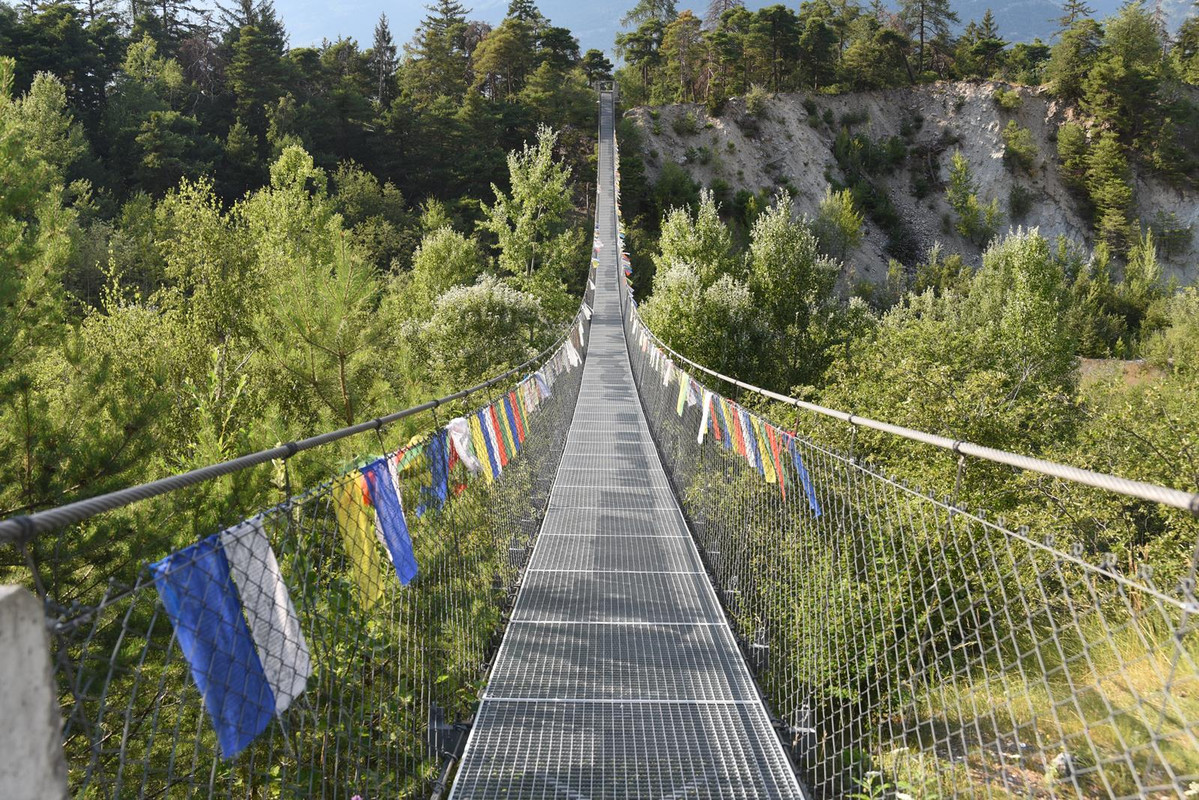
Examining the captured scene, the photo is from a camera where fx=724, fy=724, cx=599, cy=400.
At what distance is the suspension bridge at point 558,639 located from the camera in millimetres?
1423

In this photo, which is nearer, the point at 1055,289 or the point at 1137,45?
the point at 1055,289

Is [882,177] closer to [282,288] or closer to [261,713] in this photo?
[282,288]

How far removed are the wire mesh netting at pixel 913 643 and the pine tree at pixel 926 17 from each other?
51.1 metres

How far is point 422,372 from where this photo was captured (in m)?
14.6

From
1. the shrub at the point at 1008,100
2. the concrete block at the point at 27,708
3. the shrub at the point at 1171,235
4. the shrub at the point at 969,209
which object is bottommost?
the concrete block at the point at 27,708

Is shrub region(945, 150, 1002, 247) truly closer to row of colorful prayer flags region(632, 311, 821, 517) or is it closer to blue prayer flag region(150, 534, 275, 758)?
row of colorful prayer flags region(632, 311, 821, 517)

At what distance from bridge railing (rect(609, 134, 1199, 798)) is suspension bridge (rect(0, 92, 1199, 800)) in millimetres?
35

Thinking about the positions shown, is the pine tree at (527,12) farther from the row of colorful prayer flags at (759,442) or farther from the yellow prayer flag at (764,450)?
the yellow prayer flag at (764,450)

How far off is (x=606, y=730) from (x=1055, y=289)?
27435mm

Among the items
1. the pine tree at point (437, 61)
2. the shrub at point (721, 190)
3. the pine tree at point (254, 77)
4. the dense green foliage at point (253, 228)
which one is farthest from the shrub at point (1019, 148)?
the pine tree at point (254, 77)

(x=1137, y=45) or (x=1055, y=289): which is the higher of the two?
(x=1137, y=45)

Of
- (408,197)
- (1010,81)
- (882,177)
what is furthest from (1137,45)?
(408,197)

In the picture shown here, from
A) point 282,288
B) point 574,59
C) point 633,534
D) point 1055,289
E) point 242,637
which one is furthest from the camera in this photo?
point 574,59

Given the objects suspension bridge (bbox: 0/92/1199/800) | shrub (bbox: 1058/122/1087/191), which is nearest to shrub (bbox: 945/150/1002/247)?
shrub (bbox: 1058/122/1087/191)
